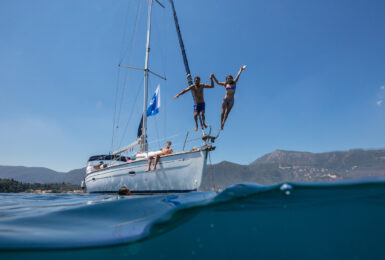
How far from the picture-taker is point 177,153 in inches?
364

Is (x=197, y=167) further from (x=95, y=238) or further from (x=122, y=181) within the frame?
(x=95, y=238)

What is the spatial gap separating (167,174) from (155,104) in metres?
6.86

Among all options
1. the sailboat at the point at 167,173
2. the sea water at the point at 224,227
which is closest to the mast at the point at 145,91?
the sailboat at the point at 167,173

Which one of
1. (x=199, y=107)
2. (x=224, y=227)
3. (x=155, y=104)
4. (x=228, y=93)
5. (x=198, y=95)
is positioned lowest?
(x=224, y=227)

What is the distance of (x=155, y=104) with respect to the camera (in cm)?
1450

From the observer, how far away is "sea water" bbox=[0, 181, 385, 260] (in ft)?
8.04

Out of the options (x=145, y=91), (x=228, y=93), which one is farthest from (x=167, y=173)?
(x=145, y=91)

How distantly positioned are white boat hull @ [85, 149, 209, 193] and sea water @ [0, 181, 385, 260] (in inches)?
190

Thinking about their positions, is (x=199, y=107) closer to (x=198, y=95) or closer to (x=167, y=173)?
(x=198, y=95)

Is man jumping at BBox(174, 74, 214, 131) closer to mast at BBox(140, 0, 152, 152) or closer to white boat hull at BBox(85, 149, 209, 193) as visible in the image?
white boat hull at BBox(85, 149, 209, 193)

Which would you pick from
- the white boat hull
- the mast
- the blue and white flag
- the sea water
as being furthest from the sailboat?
the sea water

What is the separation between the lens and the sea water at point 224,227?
245 cm

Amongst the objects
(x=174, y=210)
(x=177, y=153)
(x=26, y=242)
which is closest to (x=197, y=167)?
(x=177, y=153)

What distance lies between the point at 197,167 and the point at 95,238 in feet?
21.8
